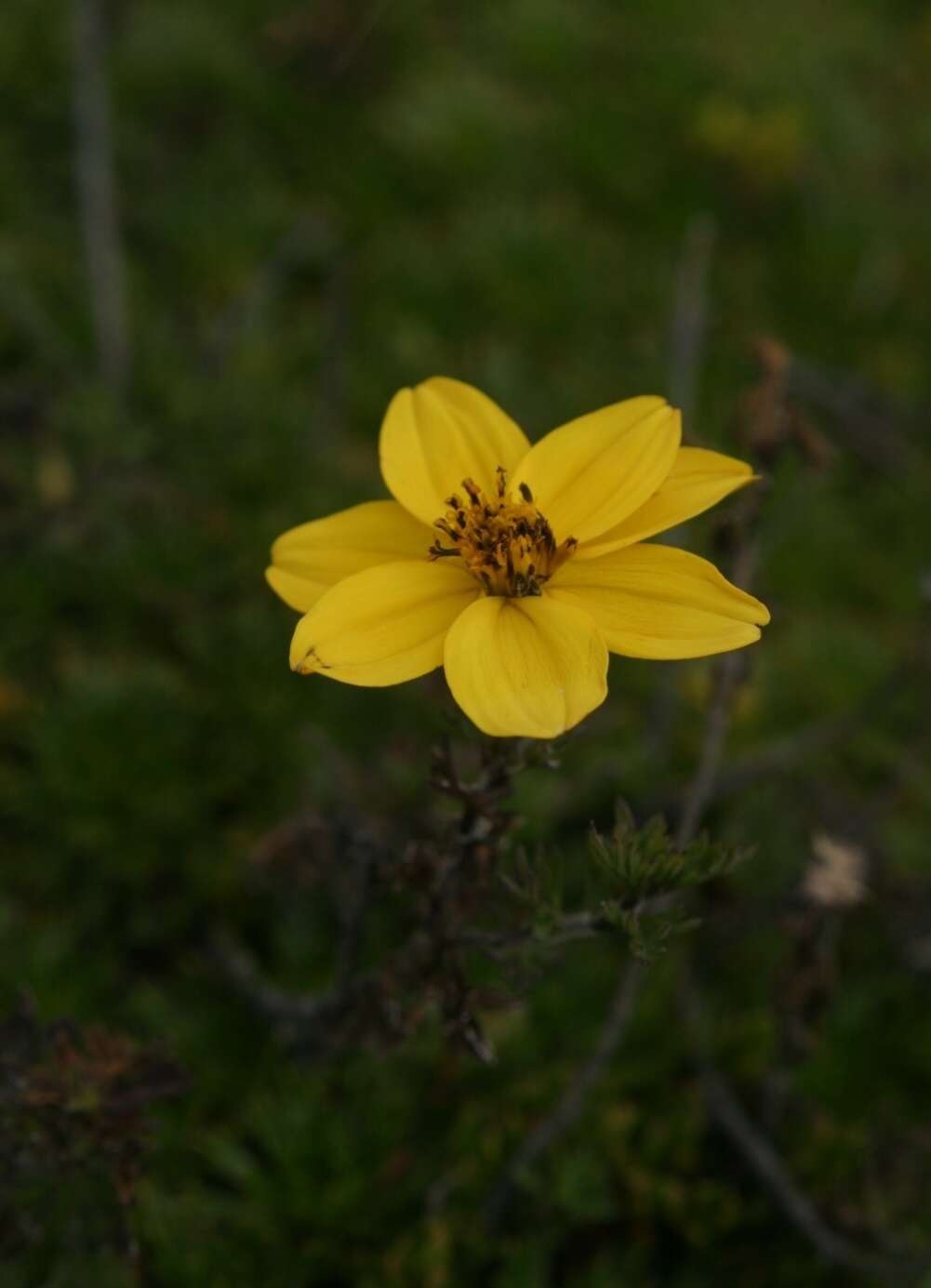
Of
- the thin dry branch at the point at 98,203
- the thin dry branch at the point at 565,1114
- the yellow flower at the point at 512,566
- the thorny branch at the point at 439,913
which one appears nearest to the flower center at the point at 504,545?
the yellow flower at the point at 512,566

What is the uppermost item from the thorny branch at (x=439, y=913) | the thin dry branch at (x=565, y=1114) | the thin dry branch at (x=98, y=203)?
the thin dry branch at (x=98, y=203)

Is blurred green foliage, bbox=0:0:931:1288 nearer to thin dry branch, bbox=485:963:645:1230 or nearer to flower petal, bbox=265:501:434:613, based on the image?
thin dry branch, bbox=485:963:645:1230

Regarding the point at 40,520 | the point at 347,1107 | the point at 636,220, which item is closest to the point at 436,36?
the point at 636,220

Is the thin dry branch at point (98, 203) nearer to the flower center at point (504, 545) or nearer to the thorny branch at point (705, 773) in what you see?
the thorny branch at point (705, 773)

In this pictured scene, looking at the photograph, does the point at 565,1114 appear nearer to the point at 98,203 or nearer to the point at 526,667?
the point at 526,667

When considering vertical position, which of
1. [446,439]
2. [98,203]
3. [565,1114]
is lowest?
[565,1114]

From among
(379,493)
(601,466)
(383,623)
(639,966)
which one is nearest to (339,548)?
(383,623)
